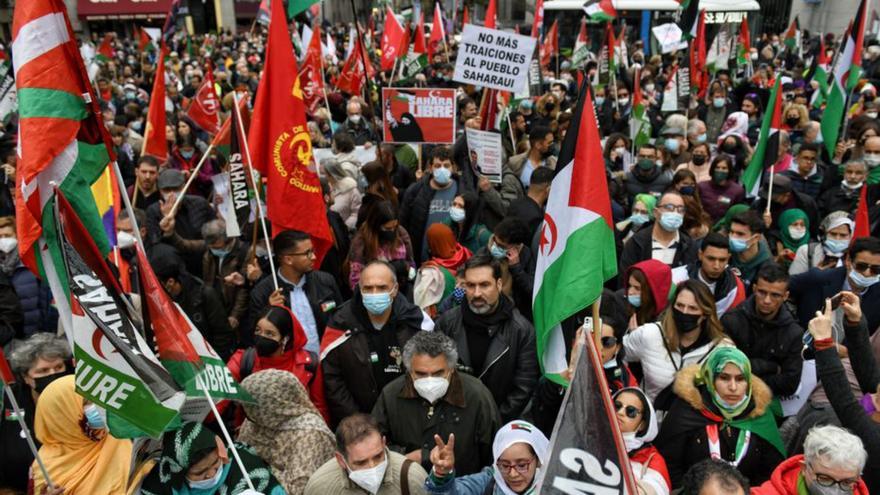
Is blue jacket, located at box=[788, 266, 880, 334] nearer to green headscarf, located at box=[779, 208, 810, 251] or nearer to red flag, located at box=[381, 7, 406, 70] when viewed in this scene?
green headscarf, located at box=[779, 208, 810, 251]

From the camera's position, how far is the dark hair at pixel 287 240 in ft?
15.6

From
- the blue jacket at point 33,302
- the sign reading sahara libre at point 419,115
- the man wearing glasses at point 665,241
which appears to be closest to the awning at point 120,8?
the sign reading sahara libre at point 419,115

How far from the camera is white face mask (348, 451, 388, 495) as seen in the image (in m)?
2.94

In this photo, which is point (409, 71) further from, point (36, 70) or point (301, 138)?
point (36, 70)

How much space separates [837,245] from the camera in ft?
17.0

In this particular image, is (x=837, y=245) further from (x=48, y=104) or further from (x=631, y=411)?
(x=48, y=104)

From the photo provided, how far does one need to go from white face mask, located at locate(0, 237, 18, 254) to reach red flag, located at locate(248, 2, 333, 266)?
1801 mm

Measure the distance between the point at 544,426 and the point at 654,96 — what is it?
10.9m

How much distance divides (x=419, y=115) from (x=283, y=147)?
246 centimetres

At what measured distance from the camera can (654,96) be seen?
Result: 13586 millimetres

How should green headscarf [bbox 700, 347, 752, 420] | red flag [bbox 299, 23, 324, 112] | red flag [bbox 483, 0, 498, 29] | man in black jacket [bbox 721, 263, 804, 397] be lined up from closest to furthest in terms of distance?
1. green headscarf [bbox 700, 347, 752, 420]
2. man in black jacket [bbox 721, 263, 804, 397]
3. red flag [bbox 483, 0, 498, 29]
4. red flag [bbox 299, 23, 324, 112]

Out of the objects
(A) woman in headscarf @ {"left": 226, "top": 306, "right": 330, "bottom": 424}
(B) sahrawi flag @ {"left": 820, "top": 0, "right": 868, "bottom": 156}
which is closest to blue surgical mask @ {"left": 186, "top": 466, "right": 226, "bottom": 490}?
(A) woman in headscarf @ {"left": 226, "top": 306, "right": 330, "bottom": 424}

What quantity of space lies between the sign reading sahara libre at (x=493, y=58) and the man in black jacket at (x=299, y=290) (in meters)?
3.12

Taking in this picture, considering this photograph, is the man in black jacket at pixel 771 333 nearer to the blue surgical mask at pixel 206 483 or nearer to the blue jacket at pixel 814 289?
the blue jacket at pixel 814 289
